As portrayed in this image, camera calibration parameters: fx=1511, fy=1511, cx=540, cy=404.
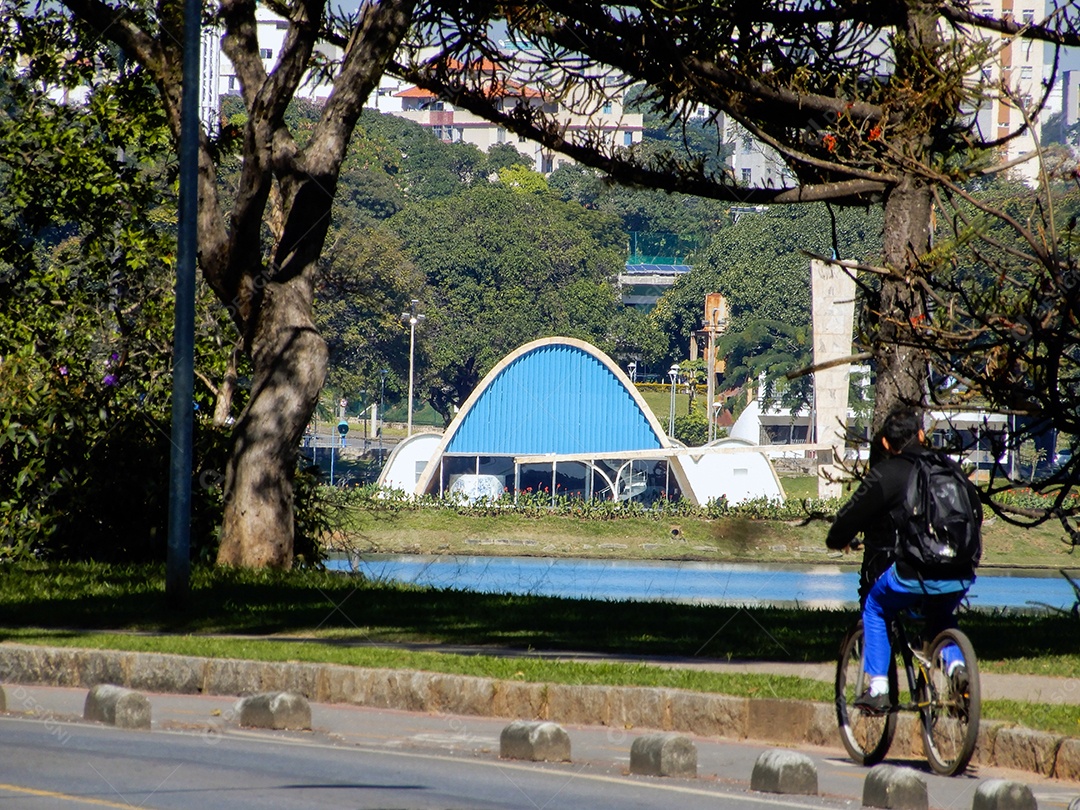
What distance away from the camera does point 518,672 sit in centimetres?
865

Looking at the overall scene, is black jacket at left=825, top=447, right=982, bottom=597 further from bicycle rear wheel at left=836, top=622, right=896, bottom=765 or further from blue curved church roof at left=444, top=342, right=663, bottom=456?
blue curved church roof at left=444, top=342, right=663, bottom=456

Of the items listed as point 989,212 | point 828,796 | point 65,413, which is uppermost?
point 989,212

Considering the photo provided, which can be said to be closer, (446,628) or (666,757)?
(666,757)

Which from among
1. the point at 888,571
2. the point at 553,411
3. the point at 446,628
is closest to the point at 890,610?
the point at 888,571

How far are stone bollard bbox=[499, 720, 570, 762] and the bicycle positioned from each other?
133cm

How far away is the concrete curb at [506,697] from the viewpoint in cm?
703

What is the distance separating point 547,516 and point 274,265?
38.5 m

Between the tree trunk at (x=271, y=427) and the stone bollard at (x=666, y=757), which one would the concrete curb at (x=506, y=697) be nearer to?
the stone bollard at (x=666, y=757)

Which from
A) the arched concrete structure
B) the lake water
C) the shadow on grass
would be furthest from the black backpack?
the arched concrete structure

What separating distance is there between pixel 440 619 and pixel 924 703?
5464 millimetres

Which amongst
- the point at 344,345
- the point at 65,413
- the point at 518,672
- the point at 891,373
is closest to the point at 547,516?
the point at 344,345

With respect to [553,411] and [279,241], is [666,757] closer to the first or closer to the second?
[279,241]

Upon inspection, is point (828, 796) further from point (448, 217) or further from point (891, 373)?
point (448, 217)

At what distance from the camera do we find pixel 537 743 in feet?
23.1
